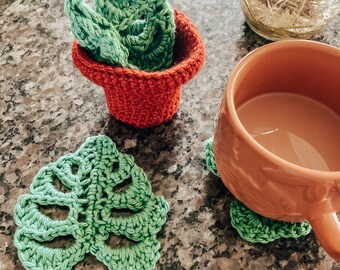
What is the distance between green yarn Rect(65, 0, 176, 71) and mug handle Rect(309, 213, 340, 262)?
18cm

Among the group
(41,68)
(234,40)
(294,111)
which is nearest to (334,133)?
(294,111)

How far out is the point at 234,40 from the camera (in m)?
0.48

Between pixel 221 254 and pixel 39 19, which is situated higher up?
pixel 39 19

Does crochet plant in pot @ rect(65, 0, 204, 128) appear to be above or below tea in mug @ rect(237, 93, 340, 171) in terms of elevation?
above

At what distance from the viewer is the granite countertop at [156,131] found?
351 millimetres

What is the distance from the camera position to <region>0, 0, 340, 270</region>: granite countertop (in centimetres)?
35

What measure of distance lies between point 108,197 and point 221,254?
99 mm

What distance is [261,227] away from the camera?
0.35 metres

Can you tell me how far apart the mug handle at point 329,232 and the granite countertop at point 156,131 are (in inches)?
2.7

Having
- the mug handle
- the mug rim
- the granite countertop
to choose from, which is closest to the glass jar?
the granite countertop

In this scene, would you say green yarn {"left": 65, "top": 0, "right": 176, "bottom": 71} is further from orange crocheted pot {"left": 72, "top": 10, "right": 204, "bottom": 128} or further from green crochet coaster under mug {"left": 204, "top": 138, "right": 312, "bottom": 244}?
green crochet coaster under mug {"left": 204, "top": 138, "right": 312, "bottom": 244}

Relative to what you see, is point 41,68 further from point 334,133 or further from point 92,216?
point 334,133

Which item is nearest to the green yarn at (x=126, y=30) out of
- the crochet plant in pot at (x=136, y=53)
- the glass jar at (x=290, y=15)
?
the crochet plant in pot at (x=136, y=53)

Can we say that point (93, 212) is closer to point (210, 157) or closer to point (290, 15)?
point (210, 157)
